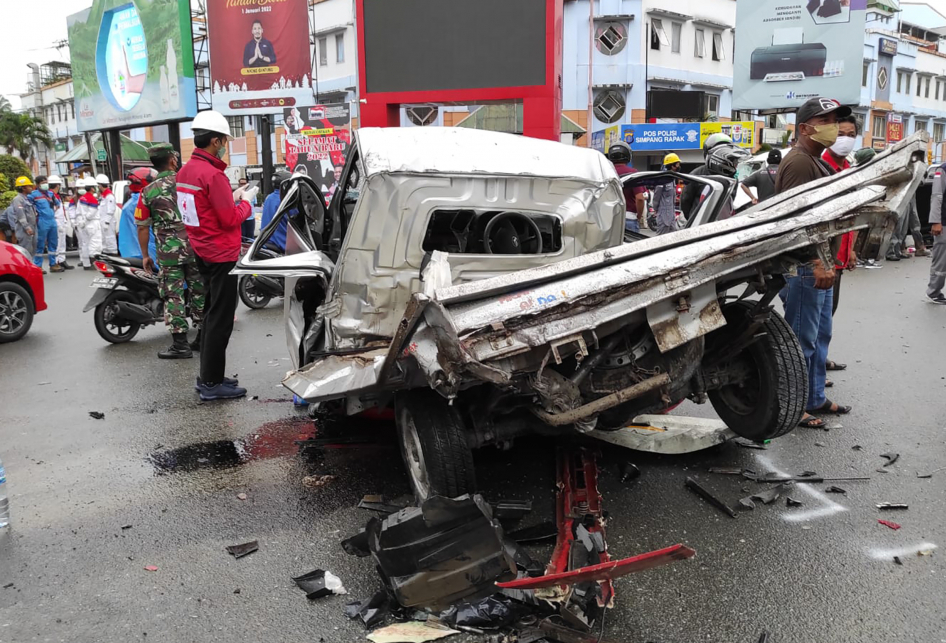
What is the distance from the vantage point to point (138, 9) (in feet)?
89.7

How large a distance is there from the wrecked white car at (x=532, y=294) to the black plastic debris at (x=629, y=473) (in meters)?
0.45

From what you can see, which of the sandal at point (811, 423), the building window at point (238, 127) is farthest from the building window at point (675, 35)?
the sandal at point (811, 423)

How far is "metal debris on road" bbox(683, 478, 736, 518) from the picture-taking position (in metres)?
3.73

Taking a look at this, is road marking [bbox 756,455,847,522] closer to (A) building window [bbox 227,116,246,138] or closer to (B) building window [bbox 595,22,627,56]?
(B) building window [bbox 595,22,627,56]

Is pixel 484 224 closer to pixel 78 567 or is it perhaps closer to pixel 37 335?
pixel 78 567

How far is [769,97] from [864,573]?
32.4m

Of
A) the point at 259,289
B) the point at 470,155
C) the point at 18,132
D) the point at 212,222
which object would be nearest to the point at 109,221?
the point at 259,289

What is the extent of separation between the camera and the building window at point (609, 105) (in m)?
40.7

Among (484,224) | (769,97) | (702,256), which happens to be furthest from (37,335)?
(769,97)

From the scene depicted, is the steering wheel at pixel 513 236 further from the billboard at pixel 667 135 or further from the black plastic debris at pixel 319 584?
the billboard at pixel 667 135

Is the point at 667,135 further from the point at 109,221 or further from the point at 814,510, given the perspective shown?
the point at 814,510

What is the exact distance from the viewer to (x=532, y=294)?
2.97 metres

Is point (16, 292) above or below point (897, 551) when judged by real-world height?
above

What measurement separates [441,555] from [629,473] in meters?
1.57
